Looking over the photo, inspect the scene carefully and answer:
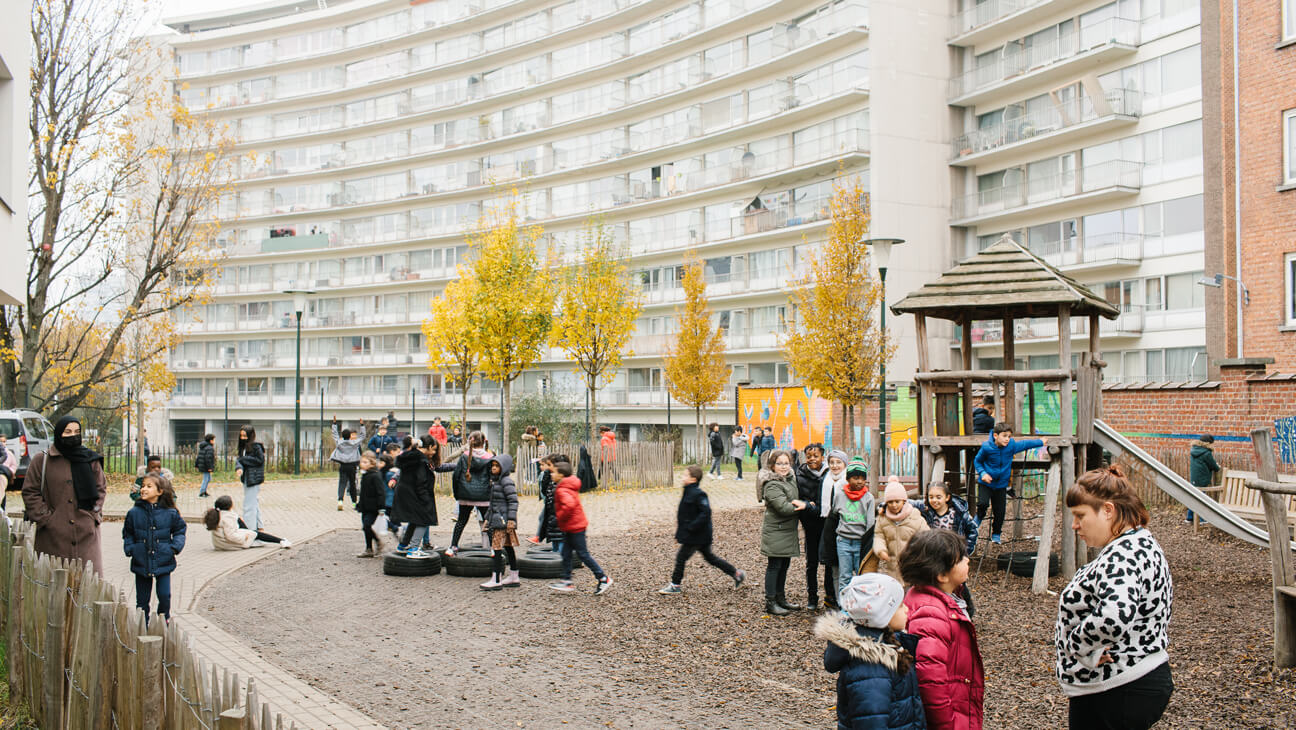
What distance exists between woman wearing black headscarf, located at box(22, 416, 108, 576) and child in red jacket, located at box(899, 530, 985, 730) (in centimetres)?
747

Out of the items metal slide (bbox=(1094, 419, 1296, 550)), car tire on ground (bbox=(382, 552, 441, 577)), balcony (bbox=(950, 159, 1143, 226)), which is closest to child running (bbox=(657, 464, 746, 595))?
car tire on ground (bbox=(382, 552, 441, 577))

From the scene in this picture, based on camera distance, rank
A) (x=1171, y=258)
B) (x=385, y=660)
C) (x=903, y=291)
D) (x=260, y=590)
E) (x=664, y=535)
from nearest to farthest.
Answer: (x=385, y=660) → (x=260, y=590) → (x=664, y=535) → (x=1171, y=258) → (x=903, y=291)

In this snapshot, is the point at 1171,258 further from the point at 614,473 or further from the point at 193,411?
the point at 193,411

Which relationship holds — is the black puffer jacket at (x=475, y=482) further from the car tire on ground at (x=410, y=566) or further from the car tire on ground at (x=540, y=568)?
the car tire on ground at (x=540, y=568)

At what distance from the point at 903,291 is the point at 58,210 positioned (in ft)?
97.0

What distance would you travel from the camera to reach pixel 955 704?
164 inches

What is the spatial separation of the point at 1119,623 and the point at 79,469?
27.9ft

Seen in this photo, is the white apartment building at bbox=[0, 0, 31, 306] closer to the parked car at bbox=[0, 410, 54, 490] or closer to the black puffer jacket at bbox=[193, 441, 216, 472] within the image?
the parked car at bbox=[0, 410, 54, 490]

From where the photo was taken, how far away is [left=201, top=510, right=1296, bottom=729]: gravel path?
7.14 meters

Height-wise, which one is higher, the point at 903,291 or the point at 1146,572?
the point at 903,291

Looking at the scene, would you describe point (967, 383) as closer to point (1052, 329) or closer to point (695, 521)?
point (695, 521)

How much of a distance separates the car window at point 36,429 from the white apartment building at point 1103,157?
27.6 meters

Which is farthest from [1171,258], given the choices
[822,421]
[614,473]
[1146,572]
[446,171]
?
[446,171]

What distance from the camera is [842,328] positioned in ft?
94.3
